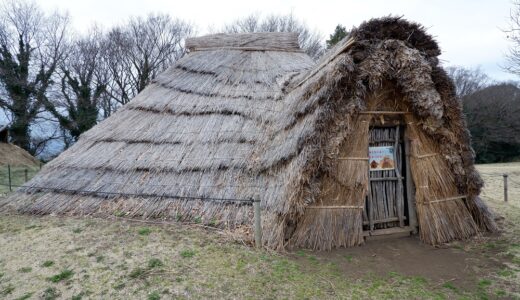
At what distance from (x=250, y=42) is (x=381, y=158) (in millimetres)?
6553

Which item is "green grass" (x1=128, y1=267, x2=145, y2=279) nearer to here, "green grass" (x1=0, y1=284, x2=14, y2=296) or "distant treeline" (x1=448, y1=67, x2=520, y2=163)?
"green grass" (x1=0, y1=284, x2=14, y2=296)

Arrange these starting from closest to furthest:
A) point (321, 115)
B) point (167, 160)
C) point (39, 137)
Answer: point (321, 115)
point (167, 160)
point (39, 137)

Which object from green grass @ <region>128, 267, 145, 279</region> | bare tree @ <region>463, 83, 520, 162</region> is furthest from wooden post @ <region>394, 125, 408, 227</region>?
bare tree @ <region>463, 83, 520, 162</region>

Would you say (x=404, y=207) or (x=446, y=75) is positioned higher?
(x=446, y=75)

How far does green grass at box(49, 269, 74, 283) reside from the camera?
14.5 feet

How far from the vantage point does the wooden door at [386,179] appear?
5934mm

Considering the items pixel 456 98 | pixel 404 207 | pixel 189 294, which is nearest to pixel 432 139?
pixel 456 98

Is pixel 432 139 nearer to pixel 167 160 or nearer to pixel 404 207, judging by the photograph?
pixel 404 207

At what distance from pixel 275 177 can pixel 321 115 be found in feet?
4.75

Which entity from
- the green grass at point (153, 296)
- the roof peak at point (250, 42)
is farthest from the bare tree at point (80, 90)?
the green grass at point (153, 296)

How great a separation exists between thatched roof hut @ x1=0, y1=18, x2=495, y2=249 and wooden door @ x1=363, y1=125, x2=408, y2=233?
0.07 ft

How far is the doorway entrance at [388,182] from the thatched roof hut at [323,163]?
0.07ft

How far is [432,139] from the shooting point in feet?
19.1

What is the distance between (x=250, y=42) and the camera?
10609 mm
